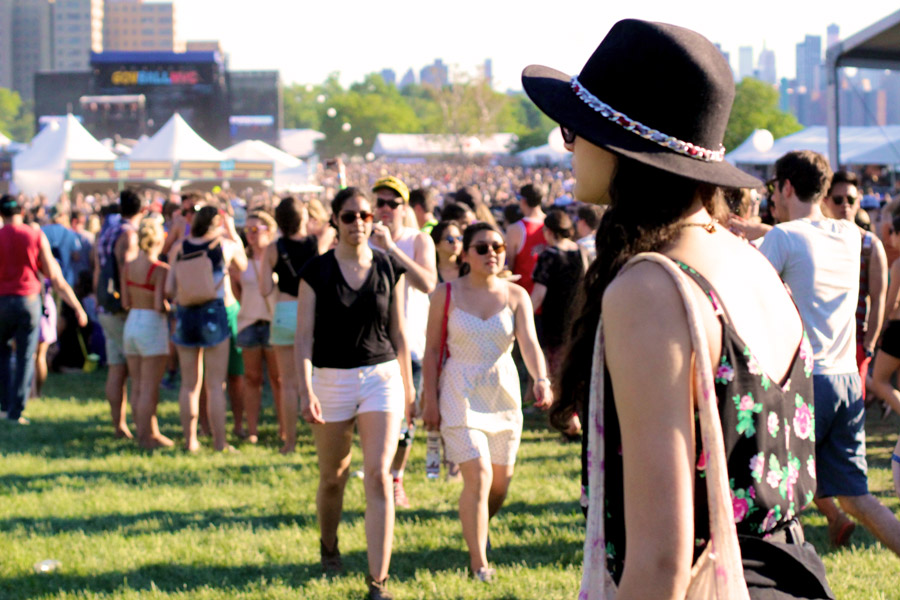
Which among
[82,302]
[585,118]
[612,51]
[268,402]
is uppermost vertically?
[612,51]

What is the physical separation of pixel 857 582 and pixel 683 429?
163 inches

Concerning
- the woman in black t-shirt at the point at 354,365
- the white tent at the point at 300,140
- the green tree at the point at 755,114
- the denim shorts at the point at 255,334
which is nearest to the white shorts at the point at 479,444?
the woman in black t-shirt at the point at 354,365

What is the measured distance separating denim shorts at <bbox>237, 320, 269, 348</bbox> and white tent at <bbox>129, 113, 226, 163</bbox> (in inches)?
879

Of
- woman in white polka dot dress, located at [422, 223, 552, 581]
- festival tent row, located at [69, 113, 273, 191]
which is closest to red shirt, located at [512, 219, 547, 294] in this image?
woman in white polka dot dress, located at [422, 223, 552, 581]

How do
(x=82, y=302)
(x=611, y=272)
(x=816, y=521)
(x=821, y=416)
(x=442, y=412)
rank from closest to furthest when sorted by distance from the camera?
1. (x=611, y=272)
2. (x=821, y=416)
3. (x=442, y=412)
4. (x=816, y=521)
5. (x=82, y=302)

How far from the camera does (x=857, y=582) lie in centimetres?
499

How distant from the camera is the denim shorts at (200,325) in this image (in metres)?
8.18

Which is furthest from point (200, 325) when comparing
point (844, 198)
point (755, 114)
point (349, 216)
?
point (755, 114)

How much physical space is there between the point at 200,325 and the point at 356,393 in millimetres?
3561

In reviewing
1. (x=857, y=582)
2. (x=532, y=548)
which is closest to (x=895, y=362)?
(x=857, y=582)

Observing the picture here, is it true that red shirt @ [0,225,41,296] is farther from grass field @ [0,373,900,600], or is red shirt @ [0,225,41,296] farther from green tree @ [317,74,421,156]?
green tree @ [317,74,421,156]

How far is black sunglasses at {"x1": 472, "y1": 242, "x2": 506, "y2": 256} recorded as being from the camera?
17.7 feet

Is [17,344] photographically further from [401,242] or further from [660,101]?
[660,101]

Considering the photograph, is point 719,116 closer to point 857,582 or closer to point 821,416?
point 821,416
